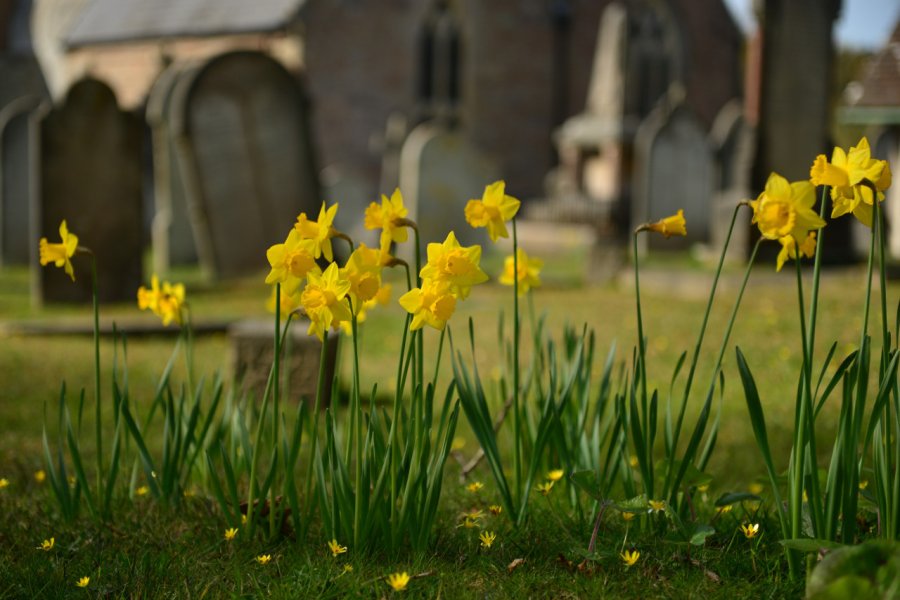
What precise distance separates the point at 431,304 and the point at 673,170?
13549 millimetres

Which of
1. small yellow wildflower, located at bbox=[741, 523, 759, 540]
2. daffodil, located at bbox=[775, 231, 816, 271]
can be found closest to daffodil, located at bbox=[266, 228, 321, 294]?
daffodil, located at bbox=[775, 231, 816, 271]

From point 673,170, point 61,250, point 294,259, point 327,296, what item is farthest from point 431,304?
point 673,170

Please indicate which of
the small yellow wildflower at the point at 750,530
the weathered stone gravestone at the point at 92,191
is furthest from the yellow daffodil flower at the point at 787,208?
the weathered stone gravestone at the point at 92,191

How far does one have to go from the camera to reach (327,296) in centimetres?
226

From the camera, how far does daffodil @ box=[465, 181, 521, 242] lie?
2.49 m

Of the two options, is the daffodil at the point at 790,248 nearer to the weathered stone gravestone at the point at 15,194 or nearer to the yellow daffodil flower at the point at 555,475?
the yellow daffodil flower at the point at 555,475

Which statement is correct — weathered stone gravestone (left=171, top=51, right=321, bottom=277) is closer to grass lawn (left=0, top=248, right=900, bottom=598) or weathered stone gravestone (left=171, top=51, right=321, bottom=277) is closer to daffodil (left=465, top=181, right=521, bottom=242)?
grass lawn (left=0, top=248, right=900, bottom=598)

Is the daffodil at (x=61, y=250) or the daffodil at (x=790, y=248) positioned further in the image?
the daffodil at (x=61, y=250)

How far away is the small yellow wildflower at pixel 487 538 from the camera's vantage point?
2434mm

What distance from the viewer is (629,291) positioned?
33.8 ft

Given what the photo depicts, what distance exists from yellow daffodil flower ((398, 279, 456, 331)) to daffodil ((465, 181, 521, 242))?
29 centimetres

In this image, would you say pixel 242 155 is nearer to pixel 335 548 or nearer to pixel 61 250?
pixel 61 250

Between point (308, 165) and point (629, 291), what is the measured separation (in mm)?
3610

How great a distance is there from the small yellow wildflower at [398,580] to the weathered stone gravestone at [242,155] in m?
9.02
